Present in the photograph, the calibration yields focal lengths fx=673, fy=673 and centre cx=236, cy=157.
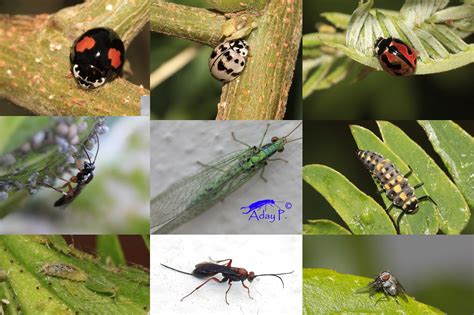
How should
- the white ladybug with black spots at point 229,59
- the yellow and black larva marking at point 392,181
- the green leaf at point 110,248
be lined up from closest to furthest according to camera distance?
the white ladybug with black spots at point 229,59
the yellow and black larva marking at point 392,181
the green leaf at point 110,248

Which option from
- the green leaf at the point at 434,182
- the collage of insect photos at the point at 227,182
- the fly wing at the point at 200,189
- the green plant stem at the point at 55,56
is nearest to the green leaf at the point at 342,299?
the collage of insect photos at the point at 227,182

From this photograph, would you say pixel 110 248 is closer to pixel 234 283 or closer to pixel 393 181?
pixel 234 283

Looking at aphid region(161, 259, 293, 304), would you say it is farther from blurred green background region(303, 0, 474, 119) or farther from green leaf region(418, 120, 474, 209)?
green leaf region(418, 120, 474, 209)

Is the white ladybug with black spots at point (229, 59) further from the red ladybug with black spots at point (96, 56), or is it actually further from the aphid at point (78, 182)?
the aphid at point (78, 182)

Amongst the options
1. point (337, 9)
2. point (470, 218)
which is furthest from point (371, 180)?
point (337, 9)

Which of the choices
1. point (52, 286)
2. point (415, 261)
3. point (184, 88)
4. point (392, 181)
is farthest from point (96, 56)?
point (415, 261)

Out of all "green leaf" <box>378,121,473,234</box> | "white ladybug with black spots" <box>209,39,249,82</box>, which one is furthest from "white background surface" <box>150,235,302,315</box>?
"white ladybug with black spots" <box>209,39,249,82</box>
